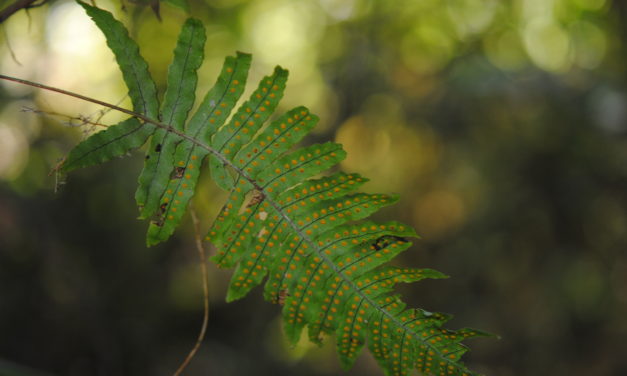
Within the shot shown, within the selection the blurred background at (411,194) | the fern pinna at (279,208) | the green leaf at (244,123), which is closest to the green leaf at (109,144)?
the fern pinna at (279,208)

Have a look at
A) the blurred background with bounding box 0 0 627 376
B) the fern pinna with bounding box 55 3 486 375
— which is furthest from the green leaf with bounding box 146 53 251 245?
the blurred background with bounding box 0 0 627 376

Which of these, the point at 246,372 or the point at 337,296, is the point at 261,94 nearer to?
the point at 337,296

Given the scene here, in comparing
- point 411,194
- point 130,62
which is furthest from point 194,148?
point 411,194

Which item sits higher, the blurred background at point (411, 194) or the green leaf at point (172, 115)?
the blurred background at point (411, 194)

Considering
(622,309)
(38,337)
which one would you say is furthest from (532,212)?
(38,337)

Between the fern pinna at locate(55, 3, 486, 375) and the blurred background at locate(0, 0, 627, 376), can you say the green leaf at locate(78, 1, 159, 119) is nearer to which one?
the fern pinna at locate(55, 3, 486, 375)

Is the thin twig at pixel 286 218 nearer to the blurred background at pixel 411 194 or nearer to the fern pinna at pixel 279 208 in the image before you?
the fern pinna at pixel 279 208

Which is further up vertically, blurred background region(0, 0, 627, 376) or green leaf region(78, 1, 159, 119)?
blurred background region(0, 0, 627, 376)
